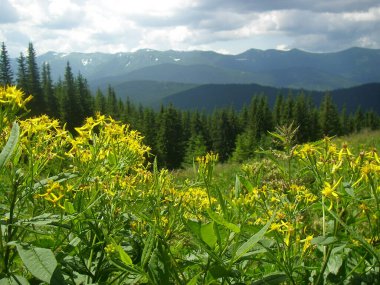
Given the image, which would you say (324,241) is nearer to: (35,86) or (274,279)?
(274,279)

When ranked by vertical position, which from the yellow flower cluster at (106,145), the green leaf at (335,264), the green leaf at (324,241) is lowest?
the green leaf at (335,264)

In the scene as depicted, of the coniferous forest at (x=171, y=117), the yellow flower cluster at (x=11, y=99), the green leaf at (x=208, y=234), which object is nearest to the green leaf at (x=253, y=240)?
the green leaf at (x=208, y=234)

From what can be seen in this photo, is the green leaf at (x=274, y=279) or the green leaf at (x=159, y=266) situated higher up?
the green leaf at (x=159, y=266)

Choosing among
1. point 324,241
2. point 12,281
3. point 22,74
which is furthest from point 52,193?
point 22,74

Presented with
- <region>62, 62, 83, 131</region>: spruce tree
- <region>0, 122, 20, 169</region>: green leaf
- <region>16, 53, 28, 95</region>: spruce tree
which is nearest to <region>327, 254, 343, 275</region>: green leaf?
<region>0, 122, 20, 169</region>: green leaf

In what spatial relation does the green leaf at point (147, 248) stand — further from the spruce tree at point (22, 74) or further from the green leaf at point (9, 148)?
the spruce tree at point (22, 74)

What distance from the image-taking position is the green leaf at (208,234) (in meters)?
1.64

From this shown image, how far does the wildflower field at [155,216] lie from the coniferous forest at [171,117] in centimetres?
7092

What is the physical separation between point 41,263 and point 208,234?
0.67 metres

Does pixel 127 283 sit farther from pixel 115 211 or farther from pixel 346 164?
pixel 346 164

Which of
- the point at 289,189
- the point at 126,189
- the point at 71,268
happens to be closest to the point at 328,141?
the point at 289,189

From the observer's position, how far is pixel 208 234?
1.65m

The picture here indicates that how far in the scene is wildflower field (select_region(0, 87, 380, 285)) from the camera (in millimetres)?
1687

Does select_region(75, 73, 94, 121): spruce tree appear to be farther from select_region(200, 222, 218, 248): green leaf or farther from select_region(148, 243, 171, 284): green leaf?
select_region(200, 222, 218, 248): green leaf
